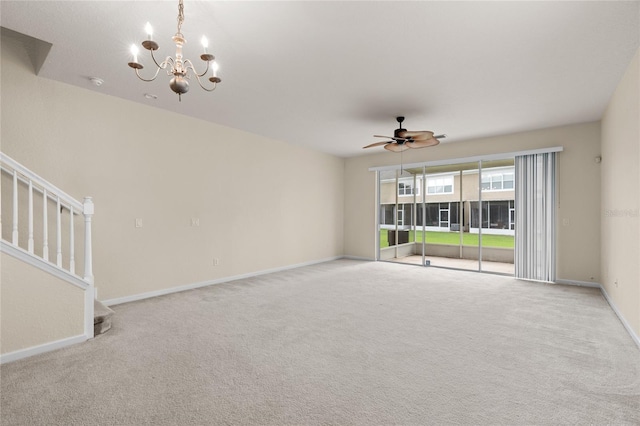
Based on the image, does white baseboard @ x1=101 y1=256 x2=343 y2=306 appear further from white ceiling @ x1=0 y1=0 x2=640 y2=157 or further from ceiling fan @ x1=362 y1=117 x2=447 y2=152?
ceiling fan @ x1=362 y1=117 x2=447 y2=152

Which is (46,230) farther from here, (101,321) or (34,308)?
(101,321)

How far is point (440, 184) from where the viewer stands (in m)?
7.54

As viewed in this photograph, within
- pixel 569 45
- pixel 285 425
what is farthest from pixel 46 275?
pixel 569 45

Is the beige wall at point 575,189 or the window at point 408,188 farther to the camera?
the window at point 408,188

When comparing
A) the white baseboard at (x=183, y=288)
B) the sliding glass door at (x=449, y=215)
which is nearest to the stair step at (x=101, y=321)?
the white baseboard at (x=183, y=288)

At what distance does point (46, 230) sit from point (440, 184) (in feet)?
24.1

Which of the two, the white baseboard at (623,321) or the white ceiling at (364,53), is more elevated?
the white ceiling at (364,53)

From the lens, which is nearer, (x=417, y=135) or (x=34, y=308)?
(x=34, y=308)

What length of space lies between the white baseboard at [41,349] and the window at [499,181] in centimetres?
757

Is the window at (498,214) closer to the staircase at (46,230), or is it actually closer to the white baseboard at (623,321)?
the white baseboard at (623,321)

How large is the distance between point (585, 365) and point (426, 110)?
3596 mm

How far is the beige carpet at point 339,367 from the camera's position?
1.92 metres

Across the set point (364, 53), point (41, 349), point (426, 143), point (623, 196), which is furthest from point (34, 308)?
point (623, 196)

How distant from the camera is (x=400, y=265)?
7.31m
